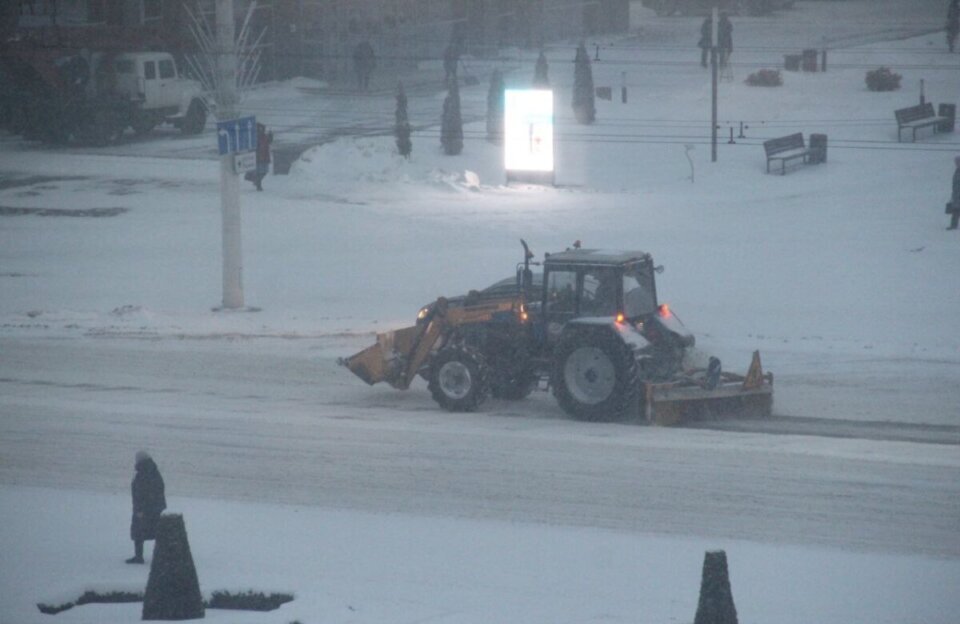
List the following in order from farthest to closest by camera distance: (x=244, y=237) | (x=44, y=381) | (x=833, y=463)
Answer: (x=244, y=237) → (x=44, y=381) → (x=833, y=463)

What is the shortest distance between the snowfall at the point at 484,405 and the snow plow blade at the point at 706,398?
259 mm

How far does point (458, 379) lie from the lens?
1558cm

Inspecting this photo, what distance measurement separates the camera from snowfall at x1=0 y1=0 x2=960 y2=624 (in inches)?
413

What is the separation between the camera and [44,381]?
1775 cm

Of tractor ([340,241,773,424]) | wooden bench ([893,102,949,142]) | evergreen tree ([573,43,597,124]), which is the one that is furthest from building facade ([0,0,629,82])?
tractor ([340,241,773,424])

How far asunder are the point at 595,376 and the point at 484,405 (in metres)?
1.74

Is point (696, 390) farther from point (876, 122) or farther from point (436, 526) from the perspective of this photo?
point (876, 122)

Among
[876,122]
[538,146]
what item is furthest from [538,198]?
[876,122]

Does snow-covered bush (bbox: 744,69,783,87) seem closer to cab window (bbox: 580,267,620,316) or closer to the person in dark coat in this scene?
cab window (bbox: 580,267,620,316)

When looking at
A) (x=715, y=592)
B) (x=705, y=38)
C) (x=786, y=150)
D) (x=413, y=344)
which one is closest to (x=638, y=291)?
(x=413, y=344)

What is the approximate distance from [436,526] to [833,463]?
4112 mm

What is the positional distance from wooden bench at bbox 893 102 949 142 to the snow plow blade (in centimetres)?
2296

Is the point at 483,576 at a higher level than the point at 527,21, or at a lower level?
lower

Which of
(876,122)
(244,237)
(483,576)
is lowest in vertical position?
(483,576)
